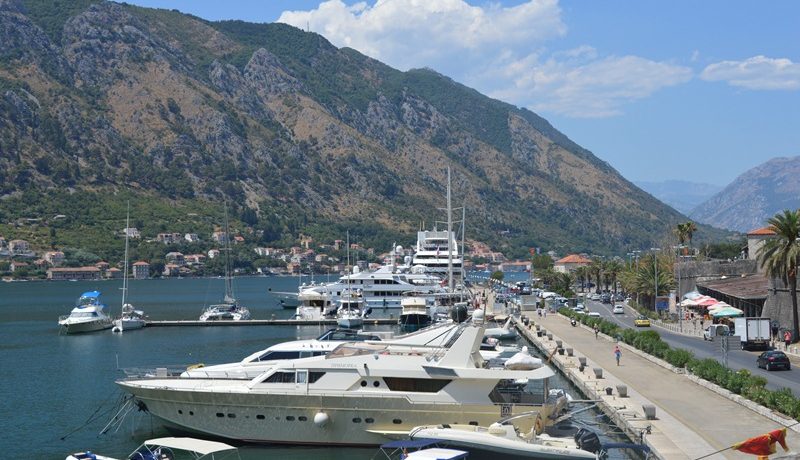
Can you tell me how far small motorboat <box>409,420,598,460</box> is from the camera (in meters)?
28.9

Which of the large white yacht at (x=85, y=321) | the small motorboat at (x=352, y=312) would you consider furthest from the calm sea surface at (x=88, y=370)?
the small motorboat at (x=352, y=312)

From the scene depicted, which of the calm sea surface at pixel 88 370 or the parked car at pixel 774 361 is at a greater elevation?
the parked car at pixel 774 361

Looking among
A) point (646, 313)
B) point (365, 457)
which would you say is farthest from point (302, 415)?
point (646, 313)

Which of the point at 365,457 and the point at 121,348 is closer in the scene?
the point at 365,457

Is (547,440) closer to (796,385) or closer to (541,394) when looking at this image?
(541,394)

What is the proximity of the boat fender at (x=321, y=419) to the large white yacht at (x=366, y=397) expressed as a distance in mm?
35

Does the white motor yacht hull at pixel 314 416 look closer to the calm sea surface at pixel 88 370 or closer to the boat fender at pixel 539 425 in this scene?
the boat fender at pixel 539 425

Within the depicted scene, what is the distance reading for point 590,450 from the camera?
29328mm

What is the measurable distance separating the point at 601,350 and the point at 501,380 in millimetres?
27170

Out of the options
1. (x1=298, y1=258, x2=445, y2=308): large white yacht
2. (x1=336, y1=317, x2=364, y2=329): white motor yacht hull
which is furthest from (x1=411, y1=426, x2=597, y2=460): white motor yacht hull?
(x1=298, y1=258, x2=445, y2=308): large white yacht

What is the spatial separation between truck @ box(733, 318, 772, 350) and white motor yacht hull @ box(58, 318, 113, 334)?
60.0 metres

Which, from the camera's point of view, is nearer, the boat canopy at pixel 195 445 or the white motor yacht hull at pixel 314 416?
the boat canopy at pixel 195 445

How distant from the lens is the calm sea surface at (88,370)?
118ft

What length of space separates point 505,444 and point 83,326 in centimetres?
6842
